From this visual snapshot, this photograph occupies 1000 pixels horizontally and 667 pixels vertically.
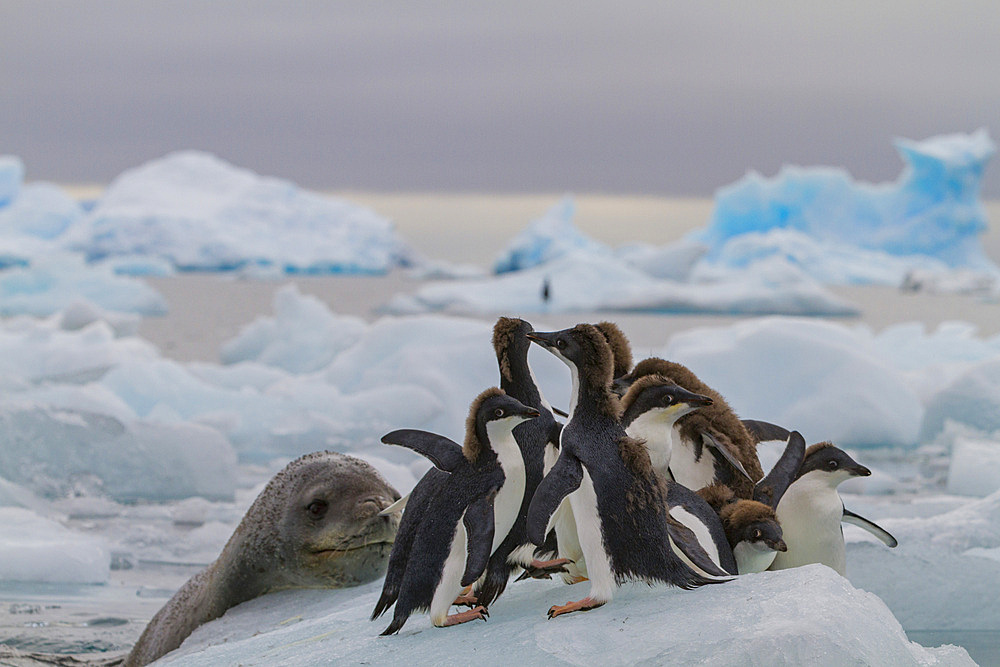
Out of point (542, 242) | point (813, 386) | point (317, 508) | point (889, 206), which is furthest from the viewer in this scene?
point (889, 206)

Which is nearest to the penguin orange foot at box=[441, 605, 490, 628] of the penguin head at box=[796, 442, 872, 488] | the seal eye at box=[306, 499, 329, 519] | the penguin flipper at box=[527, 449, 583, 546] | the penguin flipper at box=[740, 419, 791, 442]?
the penguin flipper at box=[527, 449, 583, 546]

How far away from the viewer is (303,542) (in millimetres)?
3885

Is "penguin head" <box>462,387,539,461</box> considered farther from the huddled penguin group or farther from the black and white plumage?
the black and white plumage

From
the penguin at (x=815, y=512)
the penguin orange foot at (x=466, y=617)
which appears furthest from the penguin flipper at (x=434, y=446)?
the penguin at (x=815, y=512)

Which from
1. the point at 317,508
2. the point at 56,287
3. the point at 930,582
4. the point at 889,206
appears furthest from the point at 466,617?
the point at 889,206

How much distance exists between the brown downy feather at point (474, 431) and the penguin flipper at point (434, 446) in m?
0.04

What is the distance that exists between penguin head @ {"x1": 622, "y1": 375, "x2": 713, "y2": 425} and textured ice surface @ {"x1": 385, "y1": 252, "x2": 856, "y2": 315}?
2280 centimetres

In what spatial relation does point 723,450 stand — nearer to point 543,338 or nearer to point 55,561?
point 543,338

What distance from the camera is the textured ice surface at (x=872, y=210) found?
106 feet

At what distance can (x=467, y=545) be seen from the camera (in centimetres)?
248

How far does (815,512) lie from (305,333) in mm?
12111

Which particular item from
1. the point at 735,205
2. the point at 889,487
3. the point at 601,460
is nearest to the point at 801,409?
the point at 889,487

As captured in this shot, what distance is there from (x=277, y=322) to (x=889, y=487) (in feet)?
29.3

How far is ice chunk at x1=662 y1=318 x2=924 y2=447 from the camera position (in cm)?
995
